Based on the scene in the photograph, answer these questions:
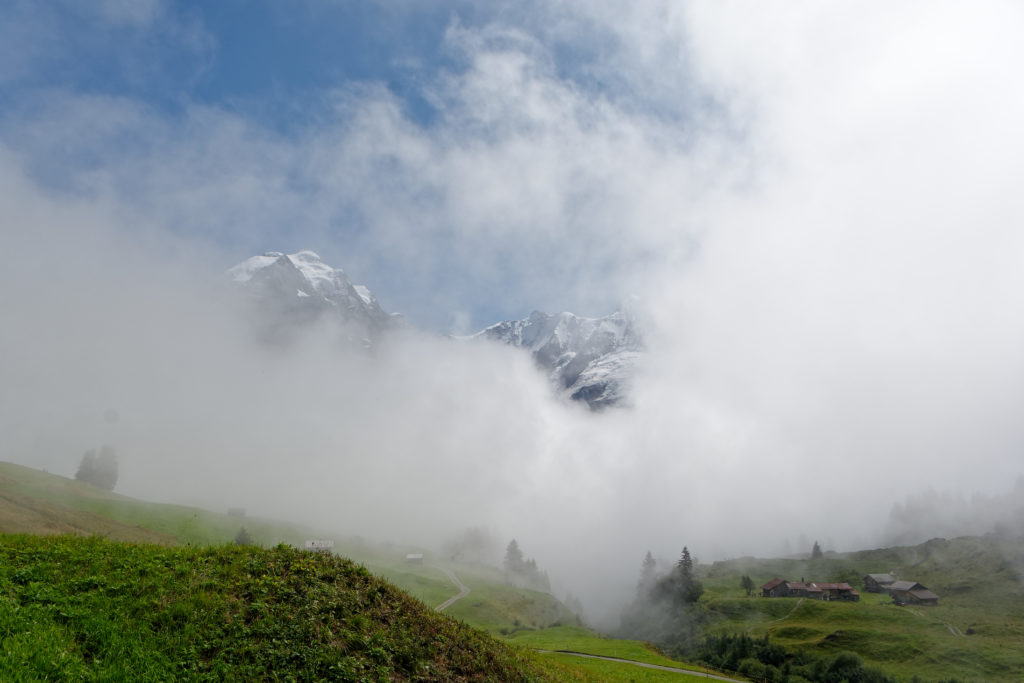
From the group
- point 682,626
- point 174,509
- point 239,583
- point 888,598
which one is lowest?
point 682,626

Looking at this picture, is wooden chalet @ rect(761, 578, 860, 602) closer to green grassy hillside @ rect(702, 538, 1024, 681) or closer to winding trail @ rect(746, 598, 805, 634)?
green grassy hillside @ rect(702, 538, 1024, 681)

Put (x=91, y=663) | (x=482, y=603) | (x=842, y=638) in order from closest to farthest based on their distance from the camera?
(x=91, y=663) < (x=842, y=638) < (x=482, y=603)

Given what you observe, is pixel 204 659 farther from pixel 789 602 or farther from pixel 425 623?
pixel 789 602

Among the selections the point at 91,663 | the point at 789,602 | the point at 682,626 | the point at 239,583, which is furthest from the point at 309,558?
the point at 789,602

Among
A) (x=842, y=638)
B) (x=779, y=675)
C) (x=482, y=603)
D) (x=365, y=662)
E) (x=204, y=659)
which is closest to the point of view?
(x=204, y=659)

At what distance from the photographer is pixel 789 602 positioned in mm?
156125

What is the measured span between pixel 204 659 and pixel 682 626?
160241mm

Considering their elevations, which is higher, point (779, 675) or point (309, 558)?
point (309, 558)

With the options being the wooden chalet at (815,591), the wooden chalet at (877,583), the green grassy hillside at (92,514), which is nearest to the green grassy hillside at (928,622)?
the wooden chalet at (877,583)

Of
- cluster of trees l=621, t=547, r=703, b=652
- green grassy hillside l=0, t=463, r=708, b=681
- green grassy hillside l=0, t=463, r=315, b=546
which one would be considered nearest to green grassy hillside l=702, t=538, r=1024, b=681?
cluster of trees l=621, t=547, r=703, b=652

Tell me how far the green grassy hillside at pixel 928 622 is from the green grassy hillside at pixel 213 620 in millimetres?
111153

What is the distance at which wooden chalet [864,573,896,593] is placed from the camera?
17475 centimetres

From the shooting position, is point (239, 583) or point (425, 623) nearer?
point (239, 583)

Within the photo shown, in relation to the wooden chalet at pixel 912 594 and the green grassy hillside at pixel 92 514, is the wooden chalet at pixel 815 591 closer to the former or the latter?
the wooden chalet at pixel 912 594
